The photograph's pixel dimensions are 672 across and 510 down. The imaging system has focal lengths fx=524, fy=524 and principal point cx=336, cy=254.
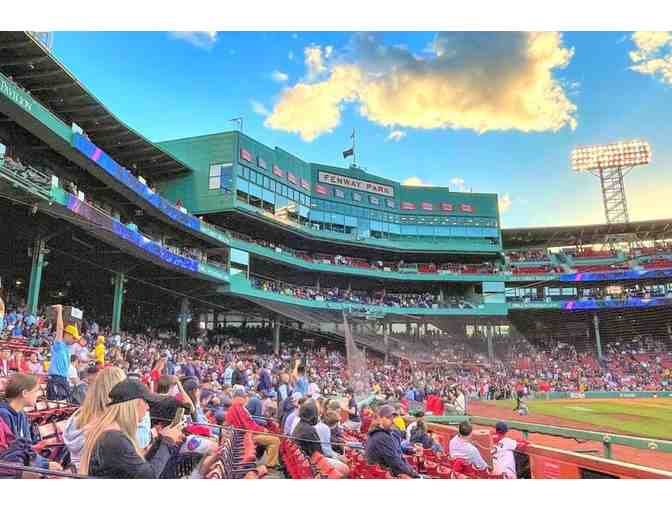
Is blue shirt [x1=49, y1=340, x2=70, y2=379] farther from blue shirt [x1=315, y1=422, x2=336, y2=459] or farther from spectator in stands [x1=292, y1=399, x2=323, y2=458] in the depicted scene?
blue shirt [x1=315, y1=422, x2=336, y2=459]

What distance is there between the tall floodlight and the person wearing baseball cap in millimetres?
38168

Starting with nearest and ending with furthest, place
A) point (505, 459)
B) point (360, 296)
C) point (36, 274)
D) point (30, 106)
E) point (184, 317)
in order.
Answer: point (505, 459) < point (30, 106) < point (36, 274) < point (184, 317) < point (360, 296)

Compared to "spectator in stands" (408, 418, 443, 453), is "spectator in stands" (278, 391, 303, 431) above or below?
above

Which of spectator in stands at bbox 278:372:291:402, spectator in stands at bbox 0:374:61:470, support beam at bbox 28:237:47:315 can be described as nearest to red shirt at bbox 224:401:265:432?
spectator in stands at bbox 0:374:61:470

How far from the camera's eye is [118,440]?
2.99m

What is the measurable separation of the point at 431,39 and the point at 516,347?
22507 mm

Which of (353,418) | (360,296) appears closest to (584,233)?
(360,296)

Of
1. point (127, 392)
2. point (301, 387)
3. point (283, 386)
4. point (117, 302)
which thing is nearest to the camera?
point (127, 392)

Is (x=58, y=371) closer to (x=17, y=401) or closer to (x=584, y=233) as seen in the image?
(x=17, y=401)

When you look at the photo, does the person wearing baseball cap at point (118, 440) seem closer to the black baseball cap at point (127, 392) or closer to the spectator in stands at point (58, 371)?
the black baseball cap at point (127, 392)

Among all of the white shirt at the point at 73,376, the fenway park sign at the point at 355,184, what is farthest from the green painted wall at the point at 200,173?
the white shirt at the point at 73,376

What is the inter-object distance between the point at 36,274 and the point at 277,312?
14249mm

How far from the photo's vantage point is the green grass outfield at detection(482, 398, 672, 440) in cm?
1547

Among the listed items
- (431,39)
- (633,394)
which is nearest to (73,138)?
(431,39)
